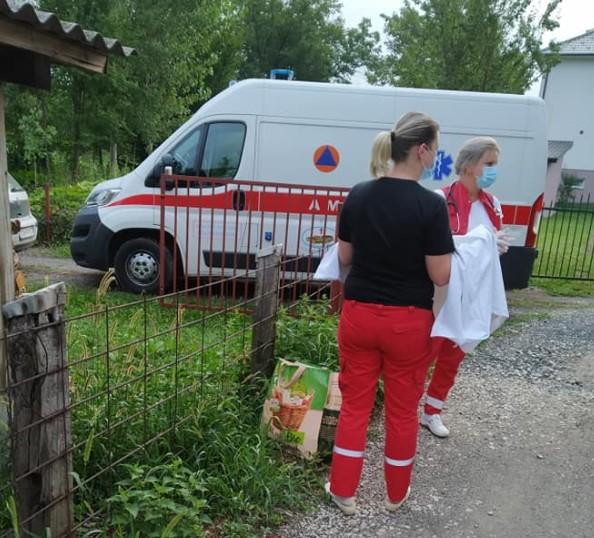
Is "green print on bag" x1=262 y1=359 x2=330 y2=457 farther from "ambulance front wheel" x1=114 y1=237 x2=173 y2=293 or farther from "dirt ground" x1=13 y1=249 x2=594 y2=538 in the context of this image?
"ambulance front wheel" x1=114 y1=237 x2=173 y2=293

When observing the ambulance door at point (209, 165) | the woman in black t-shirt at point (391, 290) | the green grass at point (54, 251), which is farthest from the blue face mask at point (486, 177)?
the green grass at point (54, 251)

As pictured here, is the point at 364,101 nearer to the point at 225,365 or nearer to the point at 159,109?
the point at 225,365

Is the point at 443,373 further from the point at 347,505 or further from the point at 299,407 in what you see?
the point at 347,505

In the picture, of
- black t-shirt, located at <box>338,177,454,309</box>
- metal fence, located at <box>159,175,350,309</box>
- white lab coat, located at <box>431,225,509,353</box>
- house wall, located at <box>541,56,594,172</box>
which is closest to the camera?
black t-shirt, located at <box>338,177,454,309</box>

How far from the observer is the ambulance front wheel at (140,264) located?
6992 millimetres

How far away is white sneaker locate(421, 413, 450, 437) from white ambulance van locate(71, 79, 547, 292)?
3.22m

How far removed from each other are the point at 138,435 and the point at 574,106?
34588 millimetres

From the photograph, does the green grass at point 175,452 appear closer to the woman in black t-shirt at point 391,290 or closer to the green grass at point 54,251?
the woman in black t-shirt at point 391,290

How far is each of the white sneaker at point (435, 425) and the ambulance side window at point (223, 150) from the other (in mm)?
4032

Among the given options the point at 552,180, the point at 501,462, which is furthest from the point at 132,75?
the point at 552,180

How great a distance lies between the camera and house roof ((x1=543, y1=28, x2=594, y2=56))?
30.8 metres

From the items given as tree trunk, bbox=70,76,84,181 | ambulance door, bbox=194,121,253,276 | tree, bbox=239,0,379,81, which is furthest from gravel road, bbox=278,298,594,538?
tree, bbox=239,0,379,81

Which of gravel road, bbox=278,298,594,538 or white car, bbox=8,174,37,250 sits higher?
white car, bbox=8,174,37,250

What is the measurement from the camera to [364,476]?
10.8 feet
